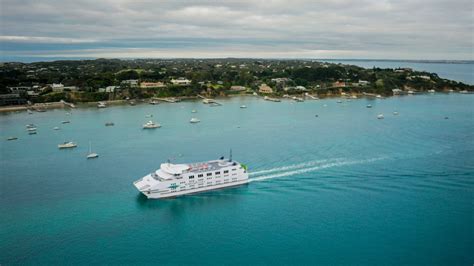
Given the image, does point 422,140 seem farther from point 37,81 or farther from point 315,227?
point 37,81

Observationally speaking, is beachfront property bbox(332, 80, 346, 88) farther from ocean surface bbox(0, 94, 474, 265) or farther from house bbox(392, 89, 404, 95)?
ocean surface bbox(0, 94, 474, 265)

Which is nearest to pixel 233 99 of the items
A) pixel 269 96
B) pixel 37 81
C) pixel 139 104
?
pixel 269 96

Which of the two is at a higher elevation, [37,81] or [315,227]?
[37,81]

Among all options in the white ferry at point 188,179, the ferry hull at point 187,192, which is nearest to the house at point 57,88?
the white ferry at point 188,179

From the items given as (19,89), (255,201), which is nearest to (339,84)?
(19,89)

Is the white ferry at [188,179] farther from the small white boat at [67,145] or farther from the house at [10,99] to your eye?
the house at [10,99]

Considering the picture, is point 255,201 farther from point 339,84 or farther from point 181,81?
point 339,84

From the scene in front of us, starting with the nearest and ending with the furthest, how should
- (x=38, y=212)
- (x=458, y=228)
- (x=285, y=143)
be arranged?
(x=458, y=228) → (x=38, y=212) → (x=285, y=143)
